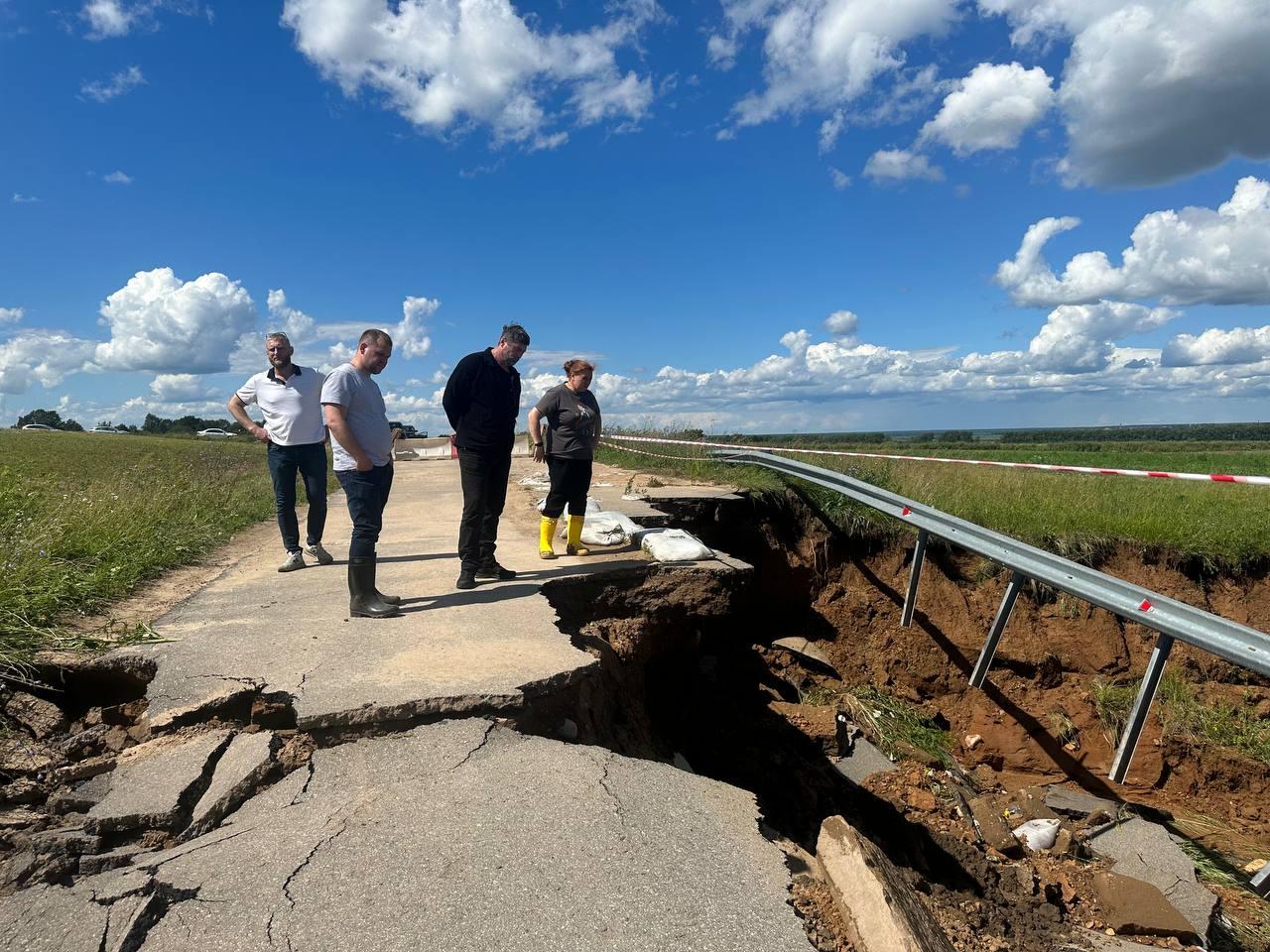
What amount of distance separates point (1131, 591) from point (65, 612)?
6.28m

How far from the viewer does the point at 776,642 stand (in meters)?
7.78

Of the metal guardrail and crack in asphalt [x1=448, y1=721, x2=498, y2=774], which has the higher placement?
the metal guardrail

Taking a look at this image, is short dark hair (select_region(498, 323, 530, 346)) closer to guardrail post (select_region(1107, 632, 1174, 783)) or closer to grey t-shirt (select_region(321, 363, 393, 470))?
grey t-shirt (select_region(321, 363, 393, 470))

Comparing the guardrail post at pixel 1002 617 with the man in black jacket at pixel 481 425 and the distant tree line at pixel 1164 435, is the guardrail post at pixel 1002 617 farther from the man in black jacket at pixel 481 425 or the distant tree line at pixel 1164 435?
the distant tree line at pixel 1164 435

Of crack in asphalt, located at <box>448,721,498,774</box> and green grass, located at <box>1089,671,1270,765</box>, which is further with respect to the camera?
green grass, located at <box>1089,671,1270,765</box>

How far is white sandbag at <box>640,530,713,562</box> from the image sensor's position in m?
6.35

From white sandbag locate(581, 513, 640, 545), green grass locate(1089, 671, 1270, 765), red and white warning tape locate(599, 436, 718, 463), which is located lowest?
green grass locate(1089, 671, 1270, 765)

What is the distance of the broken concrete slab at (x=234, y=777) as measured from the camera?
9.00ft

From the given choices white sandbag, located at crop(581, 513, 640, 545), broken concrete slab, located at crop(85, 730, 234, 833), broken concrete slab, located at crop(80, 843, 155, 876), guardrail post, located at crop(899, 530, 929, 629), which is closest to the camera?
broken concrete slab, located at crop(80, 843, 155, 876)

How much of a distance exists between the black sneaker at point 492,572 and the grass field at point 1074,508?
390cm

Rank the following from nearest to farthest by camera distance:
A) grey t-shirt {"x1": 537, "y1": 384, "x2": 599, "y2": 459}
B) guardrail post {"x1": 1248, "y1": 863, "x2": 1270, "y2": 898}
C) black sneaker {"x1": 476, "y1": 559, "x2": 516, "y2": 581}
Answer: guardrail post {"x1": 1248, "y1": 863, "x2": 1270, "y2": 898}
black sneaker {"x1": 476, "y1": 559, "x2": 516, "y2": 581}
grey t-shirt {"x1": 537, "y1": 384, "x2": 599, "y2": 459}

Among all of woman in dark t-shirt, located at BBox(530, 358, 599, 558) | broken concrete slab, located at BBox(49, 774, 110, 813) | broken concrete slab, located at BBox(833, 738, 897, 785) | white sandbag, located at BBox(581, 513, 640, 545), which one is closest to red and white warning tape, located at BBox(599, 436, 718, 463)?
white sandbag, located at BBox(581, 513, 640, 545)

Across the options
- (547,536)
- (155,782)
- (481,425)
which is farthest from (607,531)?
(155,782)

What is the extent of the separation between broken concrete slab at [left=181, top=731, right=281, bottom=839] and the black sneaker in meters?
2.65
